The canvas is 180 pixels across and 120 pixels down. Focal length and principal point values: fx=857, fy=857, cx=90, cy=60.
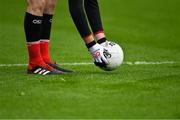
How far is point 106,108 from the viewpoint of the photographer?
29.9 ft

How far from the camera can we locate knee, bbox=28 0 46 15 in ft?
38.6

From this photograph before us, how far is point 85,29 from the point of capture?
38.5ft

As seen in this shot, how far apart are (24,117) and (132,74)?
3.25m

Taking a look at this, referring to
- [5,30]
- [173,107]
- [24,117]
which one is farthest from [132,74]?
[5,30]

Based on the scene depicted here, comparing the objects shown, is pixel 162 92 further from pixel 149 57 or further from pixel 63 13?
pixel 63 13

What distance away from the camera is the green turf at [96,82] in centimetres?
905

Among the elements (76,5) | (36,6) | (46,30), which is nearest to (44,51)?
(46,30)

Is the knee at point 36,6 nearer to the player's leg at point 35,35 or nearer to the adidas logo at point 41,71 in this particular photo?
the player's leg at point 35,35

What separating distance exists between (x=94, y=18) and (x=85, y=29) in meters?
0.47

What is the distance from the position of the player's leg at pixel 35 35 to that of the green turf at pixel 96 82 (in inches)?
8.8

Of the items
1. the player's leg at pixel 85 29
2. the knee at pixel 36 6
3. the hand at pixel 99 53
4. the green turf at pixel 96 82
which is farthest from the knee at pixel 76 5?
the green turf at pixel 96 82

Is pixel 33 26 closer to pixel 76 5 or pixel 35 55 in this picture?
pixel 35 55

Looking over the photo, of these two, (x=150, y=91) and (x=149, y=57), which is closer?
(x=150, y=91)

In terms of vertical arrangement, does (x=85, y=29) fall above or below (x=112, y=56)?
above
